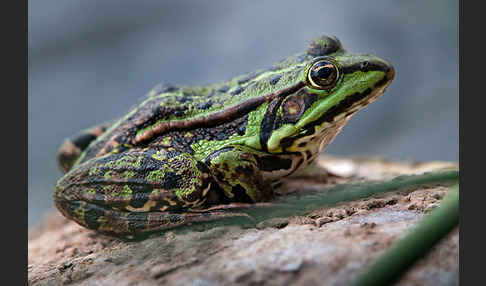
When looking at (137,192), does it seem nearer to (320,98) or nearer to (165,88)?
(165,88)

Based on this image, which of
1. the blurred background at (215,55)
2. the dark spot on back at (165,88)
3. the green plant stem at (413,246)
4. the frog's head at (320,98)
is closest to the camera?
the green plant stem at (413,246)

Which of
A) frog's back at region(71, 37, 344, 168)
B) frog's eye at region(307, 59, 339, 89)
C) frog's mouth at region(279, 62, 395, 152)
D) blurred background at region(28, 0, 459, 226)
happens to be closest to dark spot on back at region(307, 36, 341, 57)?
frog's back at region(71, 37, 344, 168)

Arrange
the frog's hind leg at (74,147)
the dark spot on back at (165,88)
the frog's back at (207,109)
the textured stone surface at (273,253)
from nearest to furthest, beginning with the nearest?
the textured stone surface at (273,253) < the frog's back at (207,109) < the dark spot on back at (165,88) < the frog's hind leg at (74,147)

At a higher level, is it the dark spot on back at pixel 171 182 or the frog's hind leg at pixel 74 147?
the frog's hind leg at pixel 74 147

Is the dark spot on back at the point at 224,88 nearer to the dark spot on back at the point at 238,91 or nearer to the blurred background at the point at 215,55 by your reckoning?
the dark spot on back at the point at 238,91

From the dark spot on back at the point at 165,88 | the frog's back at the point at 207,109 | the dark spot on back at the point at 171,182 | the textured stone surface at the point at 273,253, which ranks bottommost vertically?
the textured stone surface at the point at 273,253

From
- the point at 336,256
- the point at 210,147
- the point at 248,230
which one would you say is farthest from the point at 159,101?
the point at 336,256

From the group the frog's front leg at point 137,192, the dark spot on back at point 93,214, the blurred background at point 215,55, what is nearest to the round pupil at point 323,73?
the frog's front leg at point 137,192

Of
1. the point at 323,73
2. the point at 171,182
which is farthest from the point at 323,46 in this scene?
the point at 171,182
